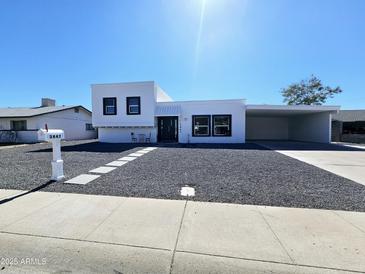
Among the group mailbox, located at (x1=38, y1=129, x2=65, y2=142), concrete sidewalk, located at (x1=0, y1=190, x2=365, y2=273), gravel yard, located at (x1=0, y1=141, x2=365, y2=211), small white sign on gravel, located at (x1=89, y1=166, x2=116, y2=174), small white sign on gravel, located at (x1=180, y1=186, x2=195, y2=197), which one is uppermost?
mailbox, located at (x1=38, y1=129, x2=65, y2=142)

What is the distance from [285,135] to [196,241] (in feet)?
77.9

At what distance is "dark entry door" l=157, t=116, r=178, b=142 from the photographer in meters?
17.0

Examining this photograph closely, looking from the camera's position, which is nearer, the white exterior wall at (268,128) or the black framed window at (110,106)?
the black framed window at (110,106)

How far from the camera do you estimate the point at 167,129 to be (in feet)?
56.3

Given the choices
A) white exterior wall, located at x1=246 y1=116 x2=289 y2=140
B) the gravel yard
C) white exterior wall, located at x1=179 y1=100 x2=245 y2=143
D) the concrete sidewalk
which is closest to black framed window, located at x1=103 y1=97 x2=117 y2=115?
white exterior wall, located at x1=179 y1=100 x2=245 y2=143

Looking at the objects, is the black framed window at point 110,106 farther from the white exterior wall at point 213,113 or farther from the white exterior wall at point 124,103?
the white exterior wall at point 213,113

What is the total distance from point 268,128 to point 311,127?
189 inches

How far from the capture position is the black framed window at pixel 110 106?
16984 mm

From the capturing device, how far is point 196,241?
2.81 m

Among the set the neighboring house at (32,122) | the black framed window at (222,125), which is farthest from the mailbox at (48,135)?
the neighboring house at (32,122)

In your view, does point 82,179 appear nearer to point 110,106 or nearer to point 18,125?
point 110,106

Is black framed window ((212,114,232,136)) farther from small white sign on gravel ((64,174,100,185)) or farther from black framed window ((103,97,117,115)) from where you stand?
small white sign on gravel ((64,174,100,185))

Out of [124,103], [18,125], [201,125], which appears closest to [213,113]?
[201,125]

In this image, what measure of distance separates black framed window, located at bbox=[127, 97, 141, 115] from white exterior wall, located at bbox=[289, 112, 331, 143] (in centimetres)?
1521
